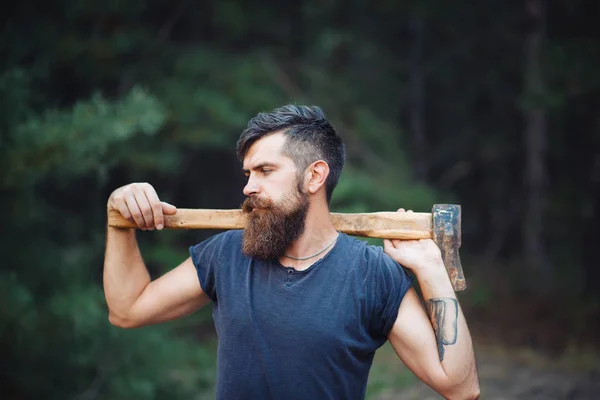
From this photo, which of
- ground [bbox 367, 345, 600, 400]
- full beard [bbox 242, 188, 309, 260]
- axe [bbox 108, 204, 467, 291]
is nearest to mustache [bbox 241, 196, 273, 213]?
full beard [bbox 242, 188, 309, 260]

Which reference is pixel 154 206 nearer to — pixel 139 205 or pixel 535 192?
pixel 139 205

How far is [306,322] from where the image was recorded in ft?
6.84

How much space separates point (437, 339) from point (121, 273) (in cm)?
112

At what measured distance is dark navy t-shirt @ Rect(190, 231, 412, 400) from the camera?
2072 mm

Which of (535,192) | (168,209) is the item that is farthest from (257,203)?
(535,192)

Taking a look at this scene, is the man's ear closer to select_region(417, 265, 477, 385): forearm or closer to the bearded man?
the bearded man

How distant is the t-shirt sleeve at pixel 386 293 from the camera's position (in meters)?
2.13

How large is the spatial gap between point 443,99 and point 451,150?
97 centimetres

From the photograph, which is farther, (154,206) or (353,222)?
(353,222)

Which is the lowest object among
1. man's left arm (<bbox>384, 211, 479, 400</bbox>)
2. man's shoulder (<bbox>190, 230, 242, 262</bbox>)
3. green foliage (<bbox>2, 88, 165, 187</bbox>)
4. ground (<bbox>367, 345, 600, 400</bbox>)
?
ground (<bbox>367, 345, 600, 400</bbox>)

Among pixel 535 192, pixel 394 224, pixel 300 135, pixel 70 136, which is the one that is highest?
pixel 70 136

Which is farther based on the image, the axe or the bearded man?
the axe

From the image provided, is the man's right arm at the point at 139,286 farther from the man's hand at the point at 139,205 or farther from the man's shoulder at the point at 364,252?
the man's shoulder at the point at 364,252

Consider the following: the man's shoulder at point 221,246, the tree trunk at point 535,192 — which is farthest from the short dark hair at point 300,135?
the tree trunk at point 535,192
